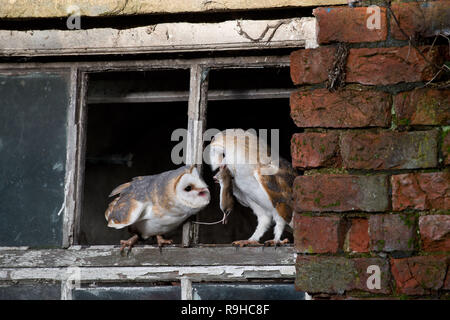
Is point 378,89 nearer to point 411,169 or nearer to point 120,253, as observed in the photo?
point 411,169

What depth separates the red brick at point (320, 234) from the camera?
183 centimetres

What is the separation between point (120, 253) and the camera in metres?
→ 2.56

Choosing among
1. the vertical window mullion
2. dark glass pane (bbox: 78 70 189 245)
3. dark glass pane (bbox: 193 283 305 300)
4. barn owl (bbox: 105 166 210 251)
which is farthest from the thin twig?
dark glass pane (bbox: 78 70 189 245)

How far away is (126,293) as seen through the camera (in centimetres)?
253

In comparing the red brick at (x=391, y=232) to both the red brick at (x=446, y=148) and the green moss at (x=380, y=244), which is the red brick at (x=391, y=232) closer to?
the green moss at (x=380, y=244)

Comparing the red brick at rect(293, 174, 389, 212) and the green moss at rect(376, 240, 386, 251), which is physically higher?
the red brick at rect(293, 174, 389, 212)

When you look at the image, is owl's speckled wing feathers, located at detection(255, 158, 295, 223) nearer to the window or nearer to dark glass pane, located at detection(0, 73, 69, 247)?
the window

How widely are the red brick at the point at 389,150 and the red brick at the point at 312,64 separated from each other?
0.18m

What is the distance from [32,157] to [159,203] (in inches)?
19.9

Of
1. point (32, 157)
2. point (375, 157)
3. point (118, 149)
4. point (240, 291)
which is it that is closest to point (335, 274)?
point (375, 157)

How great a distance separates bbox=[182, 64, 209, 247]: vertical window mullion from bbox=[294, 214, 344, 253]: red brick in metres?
0.81

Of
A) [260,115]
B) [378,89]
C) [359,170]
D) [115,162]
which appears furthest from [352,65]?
[260,115]

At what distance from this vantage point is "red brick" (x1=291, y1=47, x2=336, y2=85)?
1883 millimetres
